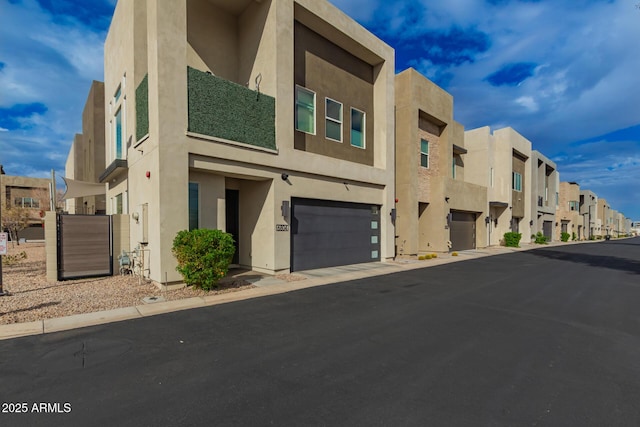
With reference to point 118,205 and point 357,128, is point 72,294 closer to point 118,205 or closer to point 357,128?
point 118,205

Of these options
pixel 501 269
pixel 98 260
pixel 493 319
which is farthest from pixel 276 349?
pixel 501 269

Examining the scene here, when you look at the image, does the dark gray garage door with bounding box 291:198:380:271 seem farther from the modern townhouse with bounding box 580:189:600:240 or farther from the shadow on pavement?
the modern townhouse with bounding box 580:189:600:240

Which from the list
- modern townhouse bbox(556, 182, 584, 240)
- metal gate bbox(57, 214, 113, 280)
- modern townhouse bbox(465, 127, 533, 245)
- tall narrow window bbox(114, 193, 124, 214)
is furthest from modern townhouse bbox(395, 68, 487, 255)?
modern townhouse bbox(556, 182, 584, 240)

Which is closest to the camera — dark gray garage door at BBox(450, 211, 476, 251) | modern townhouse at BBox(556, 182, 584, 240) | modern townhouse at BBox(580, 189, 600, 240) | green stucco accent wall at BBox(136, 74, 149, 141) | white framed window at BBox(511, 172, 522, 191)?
green stucco accent wall at BBox(136, 74, 149, 141)

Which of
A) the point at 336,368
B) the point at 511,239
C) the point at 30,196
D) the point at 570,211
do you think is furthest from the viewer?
the point at 570,211

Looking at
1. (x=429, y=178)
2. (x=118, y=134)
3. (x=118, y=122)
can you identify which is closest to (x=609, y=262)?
(x=429, y=178)

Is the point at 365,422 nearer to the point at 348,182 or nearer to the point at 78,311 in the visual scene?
the point at 78,311

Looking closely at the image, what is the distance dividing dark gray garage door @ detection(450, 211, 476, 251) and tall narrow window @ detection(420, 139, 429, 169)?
184 inches

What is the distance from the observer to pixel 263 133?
35.0 ft

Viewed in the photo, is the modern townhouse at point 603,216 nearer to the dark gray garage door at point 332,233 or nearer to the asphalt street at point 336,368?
the dark gray garage door at point 332,233

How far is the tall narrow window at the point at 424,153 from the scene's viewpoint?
19.8m

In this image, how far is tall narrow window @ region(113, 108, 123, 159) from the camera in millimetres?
13222

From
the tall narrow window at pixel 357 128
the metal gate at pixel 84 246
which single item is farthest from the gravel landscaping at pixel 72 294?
the tall narrow window at pixel 357 128

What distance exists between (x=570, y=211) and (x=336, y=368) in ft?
201
